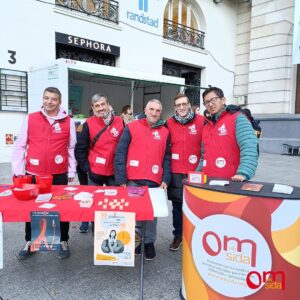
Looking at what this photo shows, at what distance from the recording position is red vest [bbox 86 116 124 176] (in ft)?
10.7

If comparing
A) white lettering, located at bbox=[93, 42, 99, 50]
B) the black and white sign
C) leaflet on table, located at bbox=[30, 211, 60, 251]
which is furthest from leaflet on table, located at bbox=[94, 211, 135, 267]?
white lettering, located at bbox=[93, 42, 99, 50]

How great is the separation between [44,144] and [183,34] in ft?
36.0

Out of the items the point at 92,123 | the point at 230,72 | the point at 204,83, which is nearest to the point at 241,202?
the point at 92,123

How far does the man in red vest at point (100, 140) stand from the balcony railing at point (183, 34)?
32.2 ft

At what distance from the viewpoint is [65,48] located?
963 centimetres

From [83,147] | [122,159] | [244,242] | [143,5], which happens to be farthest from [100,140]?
[143,5]

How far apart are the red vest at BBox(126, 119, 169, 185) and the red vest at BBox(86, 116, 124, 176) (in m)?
0.31

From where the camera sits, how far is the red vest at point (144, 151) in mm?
2961

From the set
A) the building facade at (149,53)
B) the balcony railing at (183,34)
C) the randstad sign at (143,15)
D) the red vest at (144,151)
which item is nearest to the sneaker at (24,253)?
the red vest at (144,151)

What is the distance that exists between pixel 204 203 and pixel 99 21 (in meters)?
9.15

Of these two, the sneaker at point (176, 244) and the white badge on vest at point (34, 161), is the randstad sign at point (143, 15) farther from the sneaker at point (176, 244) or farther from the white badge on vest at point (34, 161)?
the sneaker at point (176, 244)

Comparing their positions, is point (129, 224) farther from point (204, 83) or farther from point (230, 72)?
point (230, 72)

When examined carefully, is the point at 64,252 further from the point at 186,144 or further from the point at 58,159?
the point at 186,144

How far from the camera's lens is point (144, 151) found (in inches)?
116
